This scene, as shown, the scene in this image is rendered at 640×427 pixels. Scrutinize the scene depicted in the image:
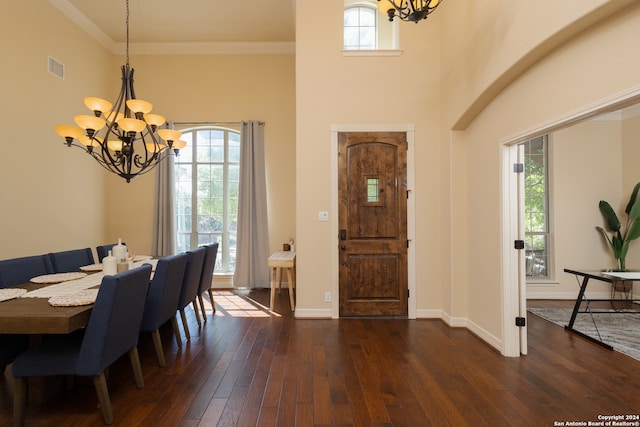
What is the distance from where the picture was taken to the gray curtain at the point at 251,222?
5.59 meters

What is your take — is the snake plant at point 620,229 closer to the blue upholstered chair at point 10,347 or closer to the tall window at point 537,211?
the tall window at point 537,211

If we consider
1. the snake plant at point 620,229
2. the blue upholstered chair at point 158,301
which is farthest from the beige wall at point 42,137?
the snake plant at point 620,229

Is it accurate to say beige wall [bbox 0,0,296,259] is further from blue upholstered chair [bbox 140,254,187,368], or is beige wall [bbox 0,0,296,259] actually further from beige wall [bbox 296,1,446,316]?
blue upholstered chair [bbox 140,254,187,368]

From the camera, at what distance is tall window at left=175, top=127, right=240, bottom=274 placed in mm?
5883

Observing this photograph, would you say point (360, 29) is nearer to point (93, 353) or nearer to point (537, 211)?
point (537, 211)

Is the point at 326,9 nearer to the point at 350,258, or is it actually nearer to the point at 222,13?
the point at 222,13

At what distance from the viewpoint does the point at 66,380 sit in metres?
2.34

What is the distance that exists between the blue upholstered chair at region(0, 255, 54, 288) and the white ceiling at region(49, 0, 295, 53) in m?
3.86

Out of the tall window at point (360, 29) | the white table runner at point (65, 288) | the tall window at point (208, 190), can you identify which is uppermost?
the tall window at point (360, 29)

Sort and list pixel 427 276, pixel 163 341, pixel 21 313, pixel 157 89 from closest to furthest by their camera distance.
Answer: pixel 21 313 < pixel 163 341 < pixel 427 276 < pixel 157 89

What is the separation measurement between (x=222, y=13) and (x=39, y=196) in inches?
146

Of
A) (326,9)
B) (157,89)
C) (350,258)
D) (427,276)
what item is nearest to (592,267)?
(427,276)

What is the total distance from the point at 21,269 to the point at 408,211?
4019 mm

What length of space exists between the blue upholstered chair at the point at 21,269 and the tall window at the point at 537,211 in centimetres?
633
